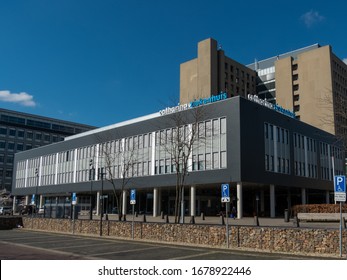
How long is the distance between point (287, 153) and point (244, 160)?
1142 centimetres

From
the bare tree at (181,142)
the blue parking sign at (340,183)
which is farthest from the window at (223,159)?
the blue parking sign at (340,183)

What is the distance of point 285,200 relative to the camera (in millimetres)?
64438

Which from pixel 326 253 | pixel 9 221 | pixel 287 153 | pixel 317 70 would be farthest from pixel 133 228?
pixel 317 70

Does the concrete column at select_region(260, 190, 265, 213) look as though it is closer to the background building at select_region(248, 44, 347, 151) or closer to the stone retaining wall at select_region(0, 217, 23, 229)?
the stone retaining wall at select_region(0, 217, 23, 229)

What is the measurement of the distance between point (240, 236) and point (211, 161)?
96.6 ft

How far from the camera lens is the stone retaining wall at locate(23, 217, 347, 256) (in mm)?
15711

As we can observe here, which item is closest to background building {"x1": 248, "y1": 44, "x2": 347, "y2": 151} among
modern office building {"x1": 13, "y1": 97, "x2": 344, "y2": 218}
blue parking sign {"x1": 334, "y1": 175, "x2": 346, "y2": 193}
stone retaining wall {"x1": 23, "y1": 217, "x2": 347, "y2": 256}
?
modern office building {"x1": 13, "y1": 97, "x2": 344, "y2": 218}

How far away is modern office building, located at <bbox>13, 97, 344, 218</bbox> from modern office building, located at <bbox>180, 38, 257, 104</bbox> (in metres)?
39.6

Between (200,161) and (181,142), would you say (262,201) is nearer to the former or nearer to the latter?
(200,161)

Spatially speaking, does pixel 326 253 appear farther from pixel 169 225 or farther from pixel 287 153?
pixel 287 153

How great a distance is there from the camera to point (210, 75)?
10125 cm

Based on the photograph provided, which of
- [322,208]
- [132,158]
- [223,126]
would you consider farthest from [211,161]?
[132,158]

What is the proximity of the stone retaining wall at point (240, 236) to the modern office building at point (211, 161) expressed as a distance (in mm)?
11260

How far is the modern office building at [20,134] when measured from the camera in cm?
12135
